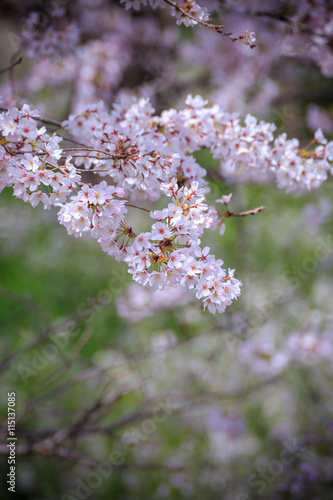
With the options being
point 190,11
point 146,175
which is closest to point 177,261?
point 146,175

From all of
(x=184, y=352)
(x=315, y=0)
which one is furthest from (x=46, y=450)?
(x=315, y=0)

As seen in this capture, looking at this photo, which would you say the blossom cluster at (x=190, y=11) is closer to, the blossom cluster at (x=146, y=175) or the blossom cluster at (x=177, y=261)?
the blossom cluster at (x=146, y=175)

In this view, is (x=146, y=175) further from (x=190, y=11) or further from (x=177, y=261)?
(x=190, y=11)

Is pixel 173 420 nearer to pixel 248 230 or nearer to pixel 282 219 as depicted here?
pixel 248 230

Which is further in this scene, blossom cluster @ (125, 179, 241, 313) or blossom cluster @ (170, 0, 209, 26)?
blossom cluster @ (170, 0, 209, 26)

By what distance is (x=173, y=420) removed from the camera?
3488mm

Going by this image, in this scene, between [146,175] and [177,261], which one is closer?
[177,261]

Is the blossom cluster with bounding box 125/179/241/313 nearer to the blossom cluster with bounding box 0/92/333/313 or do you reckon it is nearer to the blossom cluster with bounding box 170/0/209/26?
the blossom cluster with bounding box 0/92/333/313

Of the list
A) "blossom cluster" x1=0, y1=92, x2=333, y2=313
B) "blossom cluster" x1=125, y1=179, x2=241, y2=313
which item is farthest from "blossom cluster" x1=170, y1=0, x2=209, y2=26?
"blossom cluster" x1=125, y1=179, x2=241, y2=313

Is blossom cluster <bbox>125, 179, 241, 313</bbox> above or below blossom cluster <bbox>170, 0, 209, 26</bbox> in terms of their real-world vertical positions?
below

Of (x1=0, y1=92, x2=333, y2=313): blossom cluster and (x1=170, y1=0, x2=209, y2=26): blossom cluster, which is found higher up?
(x1=170, y1=0, x2=209, y2=26): blossom cluster

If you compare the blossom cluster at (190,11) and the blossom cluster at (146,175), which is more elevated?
the blossom cluster at (190,11)

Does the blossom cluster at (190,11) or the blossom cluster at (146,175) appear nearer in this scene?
the blossom cluster at (146,175)

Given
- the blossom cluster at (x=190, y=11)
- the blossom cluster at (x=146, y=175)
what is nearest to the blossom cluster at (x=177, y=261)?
the blossom cluster at (x=146, y=175)
